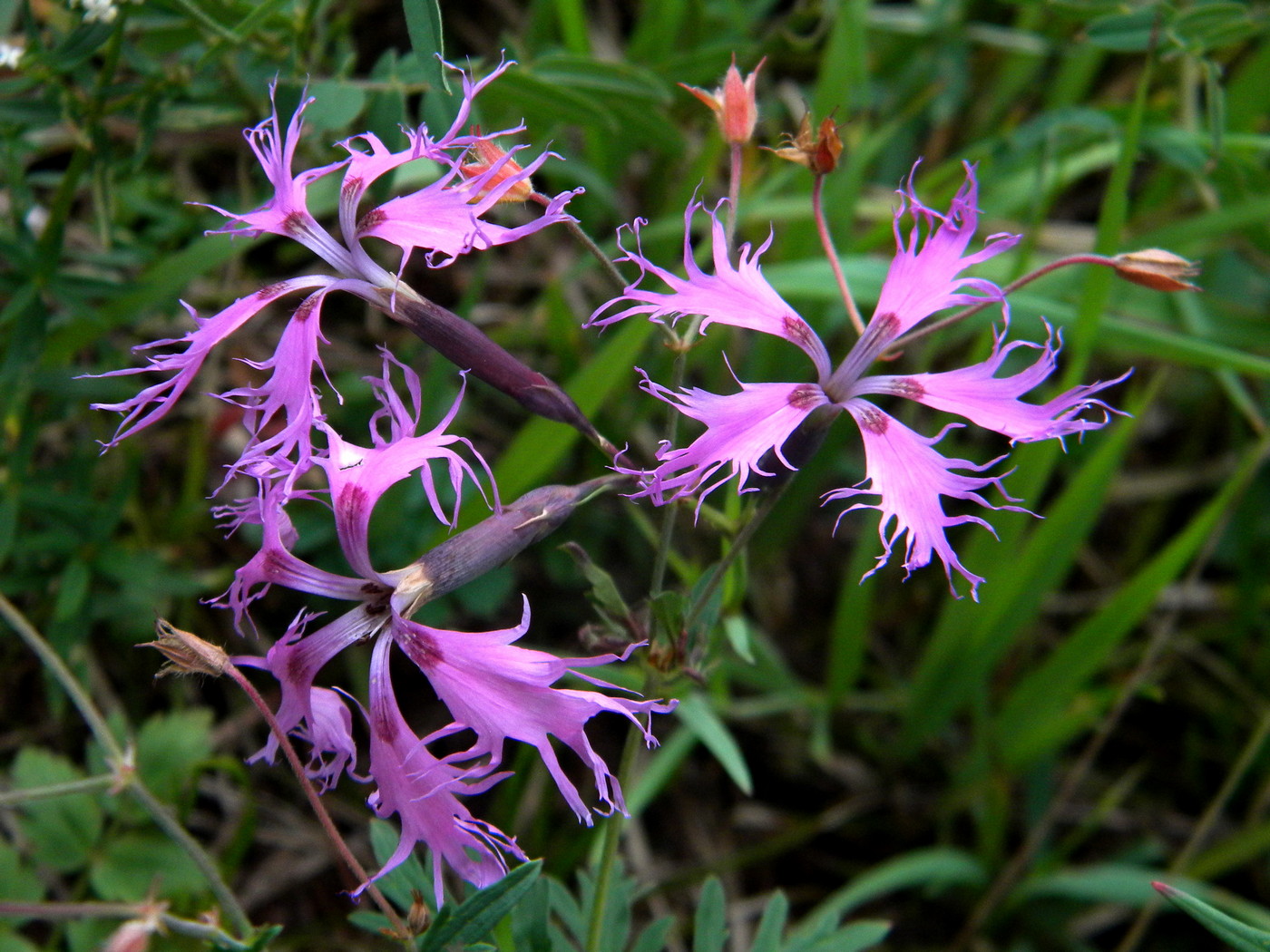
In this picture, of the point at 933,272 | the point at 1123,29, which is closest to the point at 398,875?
the point at 933,272

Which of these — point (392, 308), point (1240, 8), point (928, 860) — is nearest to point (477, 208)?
point (392, 308)

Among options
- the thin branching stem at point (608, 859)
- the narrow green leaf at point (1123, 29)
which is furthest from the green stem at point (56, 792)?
the narrow green leaf at point (1123, 29)

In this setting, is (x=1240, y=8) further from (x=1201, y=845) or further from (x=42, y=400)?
(x=42, y=400)

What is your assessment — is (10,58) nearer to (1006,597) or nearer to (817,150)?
(817,150)

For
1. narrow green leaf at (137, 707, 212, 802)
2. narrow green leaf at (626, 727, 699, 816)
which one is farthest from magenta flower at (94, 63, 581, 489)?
narrow green leaf at (626, 727, 699, 816)

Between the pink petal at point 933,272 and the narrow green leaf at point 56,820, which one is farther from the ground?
the pink petal at point 933,272

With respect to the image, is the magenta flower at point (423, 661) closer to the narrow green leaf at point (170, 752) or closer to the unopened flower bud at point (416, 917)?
the unopened flower bud at point (416, 917)
